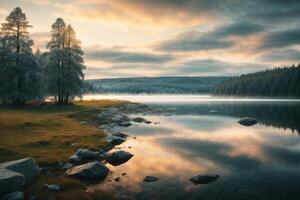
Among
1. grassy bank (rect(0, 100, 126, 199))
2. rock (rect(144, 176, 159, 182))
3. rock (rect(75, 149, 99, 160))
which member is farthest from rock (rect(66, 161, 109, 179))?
rock (rect(75, 149, 99, 160))

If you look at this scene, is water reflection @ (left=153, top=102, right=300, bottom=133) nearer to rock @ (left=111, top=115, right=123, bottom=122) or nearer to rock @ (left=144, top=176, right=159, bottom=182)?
rock @ (left=111, top=115, right=123, bottom=122)

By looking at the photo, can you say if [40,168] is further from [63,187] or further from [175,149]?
[175,149]

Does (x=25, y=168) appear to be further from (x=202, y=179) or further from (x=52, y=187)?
(x=202, y=179)

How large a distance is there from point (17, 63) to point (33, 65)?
9.38 feet

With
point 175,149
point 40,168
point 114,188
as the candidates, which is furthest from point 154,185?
point 175,149

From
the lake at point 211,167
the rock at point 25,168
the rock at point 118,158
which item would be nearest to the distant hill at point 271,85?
the lake at point 211,167

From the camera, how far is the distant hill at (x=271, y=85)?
14032 cm

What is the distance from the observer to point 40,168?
18.8m

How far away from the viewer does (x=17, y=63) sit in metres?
50.2

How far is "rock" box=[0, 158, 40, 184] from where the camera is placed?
1631 centimetres

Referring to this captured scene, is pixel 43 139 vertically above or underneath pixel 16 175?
underneath

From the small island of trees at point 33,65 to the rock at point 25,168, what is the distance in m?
35.8

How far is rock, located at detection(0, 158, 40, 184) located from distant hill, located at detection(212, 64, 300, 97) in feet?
478

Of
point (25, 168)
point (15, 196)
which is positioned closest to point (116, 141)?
point (25, 168)
